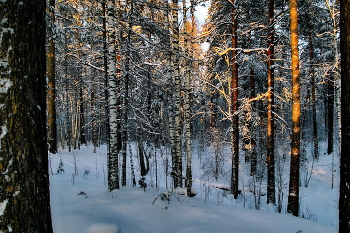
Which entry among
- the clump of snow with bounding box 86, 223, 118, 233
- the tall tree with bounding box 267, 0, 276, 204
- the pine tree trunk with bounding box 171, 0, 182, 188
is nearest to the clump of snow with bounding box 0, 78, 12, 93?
the clump of snow with bounding box 86, 223, 118, 233

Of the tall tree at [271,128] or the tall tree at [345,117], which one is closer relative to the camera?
the tall tree at [345,117]

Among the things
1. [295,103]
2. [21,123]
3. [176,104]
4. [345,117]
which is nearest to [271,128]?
[295,103]

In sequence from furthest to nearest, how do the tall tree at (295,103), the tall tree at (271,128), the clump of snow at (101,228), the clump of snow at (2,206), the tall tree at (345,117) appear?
the tall tree at (271,128) → the tall tree at (295,103) → the clump of snow at (101,228) → the tall tree at (345,117) → the clump of snow at (2,206)

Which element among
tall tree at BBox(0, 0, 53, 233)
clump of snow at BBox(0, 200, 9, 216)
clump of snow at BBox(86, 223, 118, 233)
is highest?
tall tree at BBox(0, 0, 53, 233)

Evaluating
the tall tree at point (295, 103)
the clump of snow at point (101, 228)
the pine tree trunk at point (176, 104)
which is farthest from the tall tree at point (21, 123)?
the tall tree at point (295, 103)

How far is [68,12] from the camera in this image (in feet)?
41.0

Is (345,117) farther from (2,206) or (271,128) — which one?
(271,128)

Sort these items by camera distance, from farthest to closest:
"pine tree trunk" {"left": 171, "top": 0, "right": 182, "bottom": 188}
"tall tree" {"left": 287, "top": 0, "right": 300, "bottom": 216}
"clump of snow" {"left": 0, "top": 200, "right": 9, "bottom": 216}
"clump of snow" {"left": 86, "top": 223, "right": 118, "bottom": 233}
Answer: "pine tree trunk" {"left": 171, "top": 0, "right": 182, "bottom": 188}, "tall tree" {"left": 287, "top": 0, "right": 300, "bottom": 216}, "clump of snow" {"left": 86, "top": 223, "right": 118, "bottom": 233}, "clump of snow" {"left": 0, "top": 200, "right": 9, "bottom": 216}

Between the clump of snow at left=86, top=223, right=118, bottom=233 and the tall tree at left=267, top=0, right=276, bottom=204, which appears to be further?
the tall tree at left=267, top=0, right=276, bottom=204

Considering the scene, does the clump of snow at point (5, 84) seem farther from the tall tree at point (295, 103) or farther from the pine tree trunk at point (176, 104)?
the tall tree at point (295, 103)

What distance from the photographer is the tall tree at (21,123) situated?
5.17 ft

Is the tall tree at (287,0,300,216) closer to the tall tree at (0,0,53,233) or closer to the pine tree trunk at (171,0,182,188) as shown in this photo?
the pine tree trunk at (171,0,182,188)

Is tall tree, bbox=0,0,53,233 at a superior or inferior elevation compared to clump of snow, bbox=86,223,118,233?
superior

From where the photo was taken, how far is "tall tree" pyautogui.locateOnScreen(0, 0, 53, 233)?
1.58 metres
